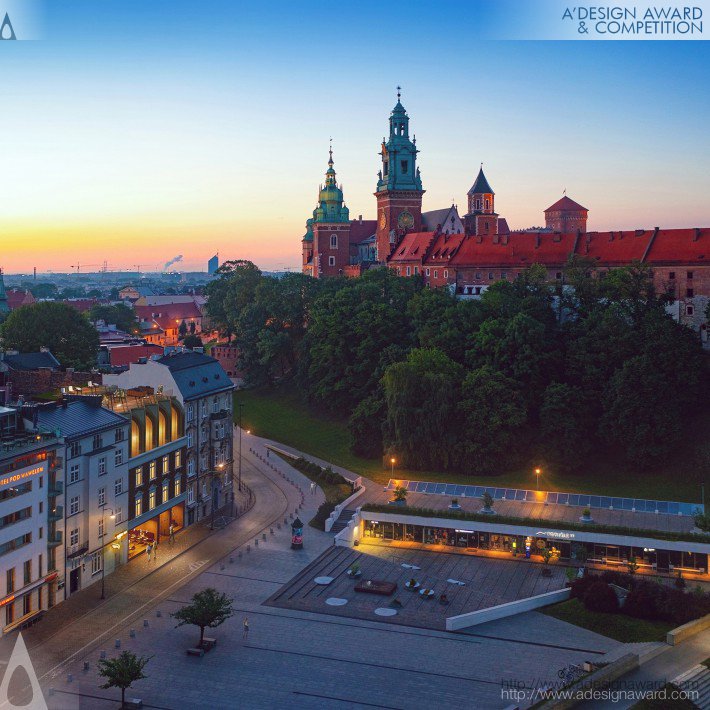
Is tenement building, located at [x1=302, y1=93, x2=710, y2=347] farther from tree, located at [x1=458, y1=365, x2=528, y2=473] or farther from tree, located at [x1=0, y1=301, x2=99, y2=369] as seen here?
tree, located at [x1=0, y1=301, x2=99, y2=369]

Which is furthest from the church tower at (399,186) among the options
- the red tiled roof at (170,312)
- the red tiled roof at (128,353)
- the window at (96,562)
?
the window at (96,562)

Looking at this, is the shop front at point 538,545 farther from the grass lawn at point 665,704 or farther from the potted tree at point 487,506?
the grass lawn at point 665,704

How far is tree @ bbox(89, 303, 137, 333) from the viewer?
527 ft

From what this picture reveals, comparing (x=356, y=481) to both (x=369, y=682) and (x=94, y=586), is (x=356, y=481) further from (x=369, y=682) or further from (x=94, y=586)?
(x=369, y=682)

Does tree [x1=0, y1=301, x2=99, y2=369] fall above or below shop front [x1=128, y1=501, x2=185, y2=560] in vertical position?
above

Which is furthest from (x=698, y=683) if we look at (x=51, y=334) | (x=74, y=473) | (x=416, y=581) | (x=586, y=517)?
(x=51, y=334)

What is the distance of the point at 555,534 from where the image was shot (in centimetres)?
5444

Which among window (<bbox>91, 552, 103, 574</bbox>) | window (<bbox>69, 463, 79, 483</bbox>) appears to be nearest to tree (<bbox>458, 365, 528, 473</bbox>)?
window (<bbox>91, 552, 103, 574</bbox>)

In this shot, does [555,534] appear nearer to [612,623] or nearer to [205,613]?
[612,623]

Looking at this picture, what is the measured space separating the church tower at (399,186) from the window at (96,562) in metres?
87.0

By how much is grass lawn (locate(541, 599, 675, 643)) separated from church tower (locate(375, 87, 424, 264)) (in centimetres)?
8893

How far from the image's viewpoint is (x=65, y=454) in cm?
4672

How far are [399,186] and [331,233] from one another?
1676 cm

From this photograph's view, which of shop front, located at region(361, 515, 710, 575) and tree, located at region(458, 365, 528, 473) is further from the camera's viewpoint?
tree, located at region(458, 365, 528, 473)
